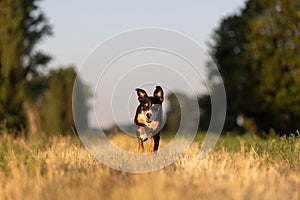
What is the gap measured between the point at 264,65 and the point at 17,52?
813 inches

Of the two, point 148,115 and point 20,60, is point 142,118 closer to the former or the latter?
point 148,115

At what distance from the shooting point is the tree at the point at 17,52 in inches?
1670

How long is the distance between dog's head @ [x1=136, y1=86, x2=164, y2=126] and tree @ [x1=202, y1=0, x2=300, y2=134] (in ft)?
116

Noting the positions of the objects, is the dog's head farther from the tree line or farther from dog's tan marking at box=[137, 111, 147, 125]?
the tree line

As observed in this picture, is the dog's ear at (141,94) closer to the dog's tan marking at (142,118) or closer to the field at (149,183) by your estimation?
the dog's tan marking at (142,118)

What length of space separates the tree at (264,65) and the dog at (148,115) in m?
35.4

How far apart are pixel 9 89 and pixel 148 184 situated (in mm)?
37898

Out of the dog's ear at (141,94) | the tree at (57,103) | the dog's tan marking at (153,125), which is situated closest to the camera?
the dog's tan marking at (153,125)

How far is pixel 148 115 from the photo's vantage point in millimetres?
10094

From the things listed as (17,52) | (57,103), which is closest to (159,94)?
(17,52)

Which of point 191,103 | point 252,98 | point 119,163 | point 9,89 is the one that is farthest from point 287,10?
point 119,163

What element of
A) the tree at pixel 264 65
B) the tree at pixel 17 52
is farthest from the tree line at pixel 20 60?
the tree at pixel 264 65

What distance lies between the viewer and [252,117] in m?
49.5

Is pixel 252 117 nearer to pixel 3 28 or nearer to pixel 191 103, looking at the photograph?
pixel 3 28
